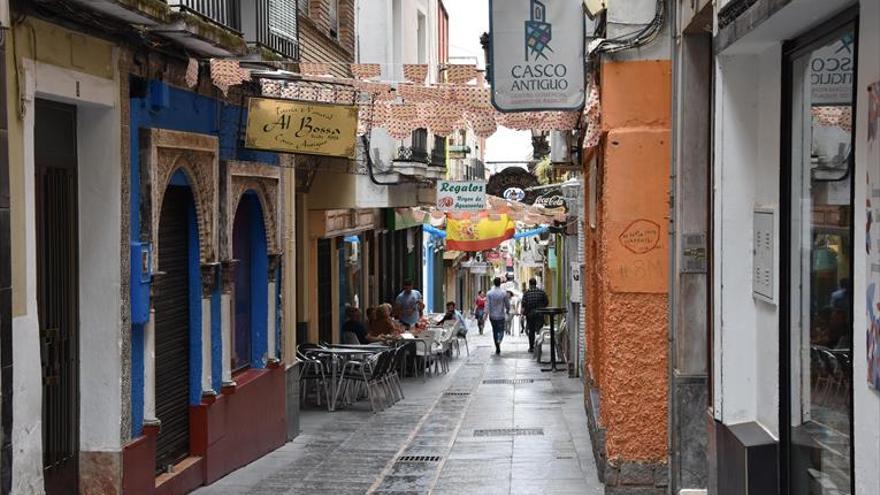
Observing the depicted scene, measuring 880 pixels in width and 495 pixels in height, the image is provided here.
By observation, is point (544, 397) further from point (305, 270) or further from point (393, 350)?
point (305, 270)

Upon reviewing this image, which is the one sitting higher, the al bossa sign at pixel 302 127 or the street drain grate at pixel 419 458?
the al bossa sign at pixel 302 127

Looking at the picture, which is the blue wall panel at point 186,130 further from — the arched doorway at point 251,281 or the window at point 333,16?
the window at point 333,16

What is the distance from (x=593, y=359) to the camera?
569 inches

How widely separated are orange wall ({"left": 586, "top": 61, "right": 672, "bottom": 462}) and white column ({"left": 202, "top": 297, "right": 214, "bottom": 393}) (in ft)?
12.7

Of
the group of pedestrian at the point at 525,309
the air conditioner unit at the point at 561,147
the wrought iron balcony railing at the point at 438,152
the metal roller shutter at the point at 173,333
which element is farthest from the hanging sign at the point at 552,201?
the metal roller shutter at the point at 173,333

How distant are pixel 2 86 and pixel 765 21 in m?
4.35

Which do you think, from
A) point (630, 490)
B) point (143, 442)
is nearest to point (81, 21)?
point (143, 442)

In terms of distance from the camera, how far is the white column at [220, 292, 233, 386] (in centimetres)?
1227

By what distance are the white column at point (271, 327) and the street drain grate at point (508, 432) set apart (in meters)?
2.78

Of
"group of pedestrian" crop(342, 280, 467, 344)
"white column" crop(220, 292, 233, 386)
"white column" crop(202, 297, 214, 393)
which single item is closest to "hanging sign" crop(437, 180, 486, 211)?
"group of pedestrian" crop(342, 280, 467, 344)

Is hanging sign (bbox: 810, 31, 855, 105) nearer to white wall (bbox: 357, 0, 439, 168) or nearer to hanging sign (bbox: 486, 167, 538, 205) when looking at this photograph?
white wall (bbox: 357, 0, 439, 168)

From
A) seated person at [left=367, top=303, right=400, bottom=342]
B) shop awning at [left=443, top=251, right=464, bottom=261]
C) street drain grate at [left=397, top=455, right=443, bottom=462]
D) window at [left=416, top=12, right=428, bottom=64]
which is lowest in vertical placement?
street drain grate at [left=397, top=455, right=443, bottom=462]

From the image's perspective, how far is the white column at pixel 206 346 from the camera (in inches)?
466

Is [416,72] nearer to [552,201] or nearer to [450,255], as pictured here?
[552,201]
